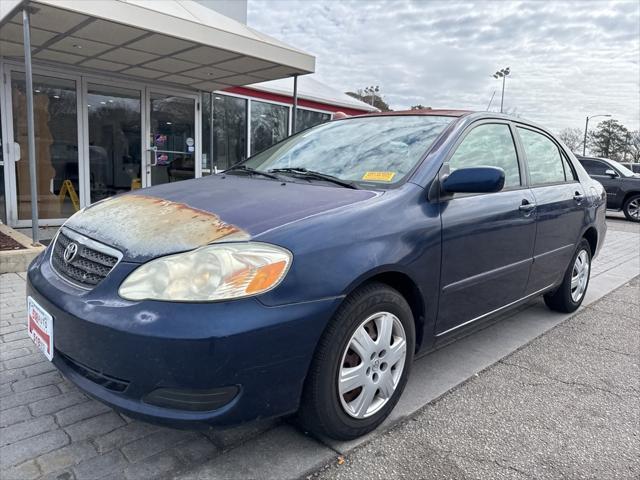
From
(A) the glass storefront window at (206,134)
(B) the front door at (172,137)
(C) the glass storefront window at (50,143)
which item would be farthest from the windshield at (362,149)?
(A) the glass storefront window at (206,134)

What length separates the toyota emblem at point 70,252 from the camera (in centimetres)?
221

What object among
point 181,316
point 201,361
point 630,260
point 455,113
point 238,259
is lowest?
point 630,260

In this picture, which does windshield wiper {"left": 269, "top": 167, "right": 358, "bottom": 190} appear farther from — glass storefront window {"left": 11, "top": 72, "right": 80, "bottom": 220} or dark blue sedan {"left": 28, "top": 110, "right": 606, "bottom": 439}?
glass storefront window {"left": 11, "top": 72, "right": 80, "bottom": 220}

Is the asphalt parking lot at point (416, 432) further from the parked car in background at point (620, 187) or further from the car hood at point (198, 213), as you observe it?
the parked car in background at point (620, 187)

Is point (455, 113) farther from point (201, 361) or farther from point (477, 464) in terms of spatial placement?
point (201, 361)

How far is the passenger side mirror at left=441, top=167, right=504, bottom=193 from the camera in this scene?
98.6 inches

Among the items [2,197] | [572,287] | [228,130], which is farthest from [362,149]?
[228,130]

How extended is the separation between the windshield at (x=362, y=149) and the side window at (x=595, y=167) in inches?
513

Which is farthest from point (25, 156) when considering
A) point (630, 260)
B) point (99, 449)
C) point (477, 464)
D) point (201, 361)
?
point (630, 260)

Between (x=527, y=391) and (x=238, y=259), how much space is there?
2012 millimetres

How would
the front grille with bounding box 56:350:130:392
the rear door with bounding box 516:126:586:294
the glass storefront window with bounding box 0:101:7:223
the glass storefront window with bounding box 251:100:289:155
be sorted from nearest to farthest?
the front grille with bounding box 56:350:130:392
the rear door with bounding box 516:126:586:294
the glass storefront window with bounding box 0:101:7:223
the glass storefront window with bounding box 251:100:289:155

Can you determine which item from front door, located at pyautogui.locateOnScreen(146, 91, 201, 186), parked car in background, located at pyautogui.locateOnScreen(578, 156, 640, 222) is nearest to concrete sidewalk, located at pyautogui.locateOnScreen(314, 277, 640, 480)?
front door, located at pyautogui.locateOnScreen(146, 91, 201, 186)

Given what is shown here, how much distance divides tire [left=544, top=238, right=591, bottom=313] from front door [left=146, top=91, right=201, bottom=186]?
6930mm

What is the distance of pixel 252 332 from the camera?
5.85 ft
